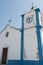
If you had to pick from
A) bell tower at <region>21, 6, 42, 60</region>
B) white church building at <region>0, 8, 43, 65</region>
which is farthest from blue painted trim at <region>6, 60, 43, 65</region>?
bell tower at <region>21, 6, 42, 60</region>

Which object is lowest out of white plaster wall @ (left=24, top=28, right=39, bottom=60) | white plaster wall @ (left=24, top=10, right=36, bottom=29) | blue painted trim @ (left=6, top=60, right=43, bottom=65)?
blue painted trim @ (left=6, top=60, right=43, bottom=65)

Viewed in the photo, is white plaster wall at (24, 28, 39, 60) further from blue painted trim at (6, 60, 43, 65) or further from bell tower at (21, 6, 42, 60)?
blue painted trim at (6, 60, 43, 65)

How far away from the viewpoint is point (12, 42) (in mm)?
12133

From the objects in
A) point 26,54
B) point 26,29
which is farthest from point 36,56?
point 26,29

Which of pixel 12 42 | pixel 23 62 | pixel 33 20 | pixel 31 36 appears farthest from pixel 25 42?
pixel 33 20

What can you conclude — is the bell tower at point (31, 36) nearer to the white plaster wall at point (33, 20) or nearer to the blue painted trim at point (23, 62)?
the white plaster wall at point (33, 20)

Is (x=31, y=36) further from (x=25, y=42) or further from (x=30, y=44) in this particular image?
(x=25, y=42)

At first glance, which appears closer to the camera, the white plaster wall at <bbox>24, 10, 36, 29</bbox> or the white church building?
the white church building

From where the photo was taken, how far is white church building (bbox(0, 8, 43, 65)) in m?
10.0

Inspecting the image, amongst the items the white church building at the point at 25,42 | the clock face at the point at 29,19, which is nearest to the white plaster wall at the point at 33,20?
the white church building at the point at 25,42

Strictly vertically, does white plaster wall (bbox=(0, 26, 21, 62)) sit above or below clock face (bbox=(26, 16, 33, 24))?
below

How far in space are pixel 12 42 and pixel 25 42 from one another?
174 centimetres

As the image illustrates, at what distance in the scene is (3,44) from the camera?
12883 mm

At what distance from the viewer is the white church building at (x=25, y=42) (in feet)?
33.0
